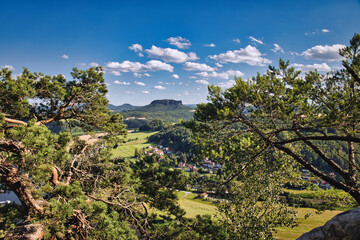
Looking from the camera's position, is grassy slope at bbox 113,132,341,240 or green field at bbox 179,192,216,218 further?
green field at bbox 179,192,216,218

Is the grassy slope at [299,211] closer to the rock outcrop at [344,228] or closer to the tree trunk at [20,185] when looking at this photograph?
the rock outcrop at [344,228]

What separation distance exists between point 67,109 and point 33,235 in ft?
26.8

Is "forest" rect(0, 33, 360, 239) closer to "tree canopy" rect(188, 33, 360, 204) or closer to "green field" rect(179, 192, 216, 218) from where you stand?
"tree canopy" rect(188, 33, 360, 204)

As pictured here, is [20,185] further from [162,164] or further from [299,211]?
[299,211]

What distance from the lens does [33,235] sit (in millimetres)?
5445

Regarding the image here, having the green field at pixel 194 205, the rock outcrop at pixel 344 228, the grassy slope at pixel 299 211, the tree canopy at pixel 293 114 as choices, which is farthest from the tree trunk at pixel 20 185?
the green field at pixel 194 205

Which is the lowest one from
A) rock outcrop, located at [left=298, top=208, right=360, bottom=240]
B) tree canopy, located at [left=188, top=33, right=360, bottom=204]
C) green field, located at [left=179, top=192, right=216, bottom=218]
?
green field, located at [left=179, top=192, right=216, bottom=218]

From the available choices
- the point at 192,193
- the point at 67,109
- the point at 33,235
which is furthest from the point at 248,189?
the point at 192,193

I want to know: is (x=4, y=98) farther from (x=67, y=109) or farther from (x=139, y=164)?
(x=139, y=164)

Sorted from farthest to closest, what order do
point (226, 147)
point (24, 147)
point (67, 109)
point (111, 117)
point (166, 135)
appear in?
point (166, 135) → point (111, 117) → point (67, 109) → point (226, 147) → point (24, 147)

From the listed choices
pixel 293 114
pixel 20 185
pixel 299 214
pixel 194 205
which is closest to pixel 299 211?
pixel 299 214

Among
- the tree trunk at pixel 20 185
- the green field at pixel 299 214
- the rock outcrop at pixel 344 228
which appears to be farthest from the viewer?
the green field at pixel 299 214

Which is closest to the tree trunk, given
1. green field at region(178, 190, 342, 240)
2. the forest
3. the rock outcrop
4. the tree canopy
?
the forest

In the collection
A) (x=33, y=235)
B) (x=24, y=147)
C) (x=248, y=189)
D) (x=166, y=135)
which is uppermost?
(x=24, y=147)
